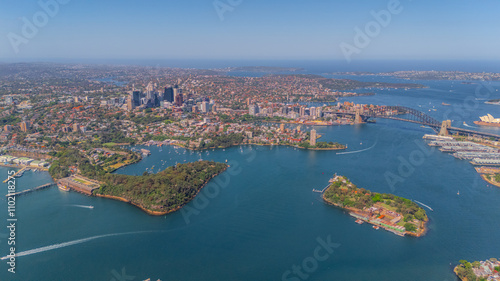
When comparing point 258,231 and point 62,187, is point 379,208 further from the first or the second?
point 62,187

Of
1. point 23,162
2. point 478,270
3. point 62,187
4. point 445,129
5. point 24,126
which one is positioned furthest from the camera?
point 445,129

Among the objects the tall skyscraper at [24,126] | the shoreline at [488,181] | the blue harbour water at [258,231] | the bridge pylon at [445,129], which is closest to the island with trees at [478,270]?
the blue harbour water at [258,231]

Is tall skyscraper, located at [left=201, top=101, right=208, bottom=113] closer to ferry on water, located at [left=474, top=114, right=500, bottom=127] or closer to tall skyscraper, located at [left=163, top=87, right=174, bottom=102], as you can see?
tall skyscraper, located at [left=163, top=87, right=174, bottom=102]

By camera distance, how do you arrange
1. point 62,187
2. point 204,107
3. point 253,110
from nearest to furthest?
point 62,187, point 253,110, point 204,107

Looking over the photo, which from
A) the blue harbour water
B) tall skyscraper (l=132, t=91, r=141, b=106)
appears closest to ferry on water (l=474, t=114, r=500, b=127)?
the blue harbour water

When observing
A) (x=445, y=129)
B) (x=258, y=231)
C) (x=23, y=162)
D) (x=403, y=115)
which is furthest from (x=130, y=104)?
(x=445, y=129)

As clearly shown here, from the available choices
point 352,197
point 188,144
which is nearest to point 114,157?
point 188,144
